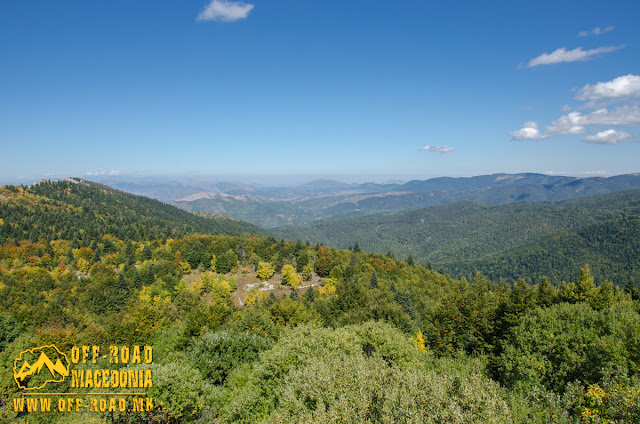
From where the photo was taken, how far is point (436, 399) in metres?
15.6

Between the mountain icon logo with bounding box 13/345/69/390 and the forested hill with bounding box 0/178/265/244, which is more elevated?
the forested hill with bounding box 0/178/265/244

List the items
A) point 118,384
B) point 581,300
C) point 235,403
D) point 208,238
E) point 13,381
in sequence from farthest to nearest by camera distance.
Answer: point 208,238, point 581,300, point 13,381, point 118,384, point 235,403

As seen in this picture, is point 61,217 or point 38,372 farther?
point 61,217

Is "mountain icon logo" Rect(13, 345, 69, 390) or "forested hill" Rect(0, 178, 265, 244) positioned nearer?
"mountain icon logo" Rect(13, 345, 69, 390)

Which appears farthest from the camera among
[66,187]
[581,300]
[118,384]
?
[66,187]

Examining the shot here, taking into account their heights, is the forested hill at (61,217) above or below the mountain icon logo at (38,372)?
above

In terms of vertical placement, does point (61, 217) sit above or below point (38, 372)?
above

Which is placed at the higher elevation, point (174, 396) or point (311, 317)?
point (174, 396)

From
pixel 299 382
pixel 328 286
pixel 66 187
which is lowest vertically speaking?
pixel 328 286

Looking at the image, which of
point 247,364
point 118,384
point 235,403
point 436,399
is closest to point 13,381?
point 118,384

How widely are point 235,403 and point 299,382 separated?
6966 mm

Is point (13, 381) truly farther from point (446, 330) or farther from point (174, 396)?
point (446, 330)

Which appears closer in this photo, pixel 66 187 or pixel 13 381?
pixel 13 381

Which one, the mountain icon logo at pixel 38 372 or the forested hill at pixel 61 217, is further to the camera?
the forested hill at pixel 61 217
